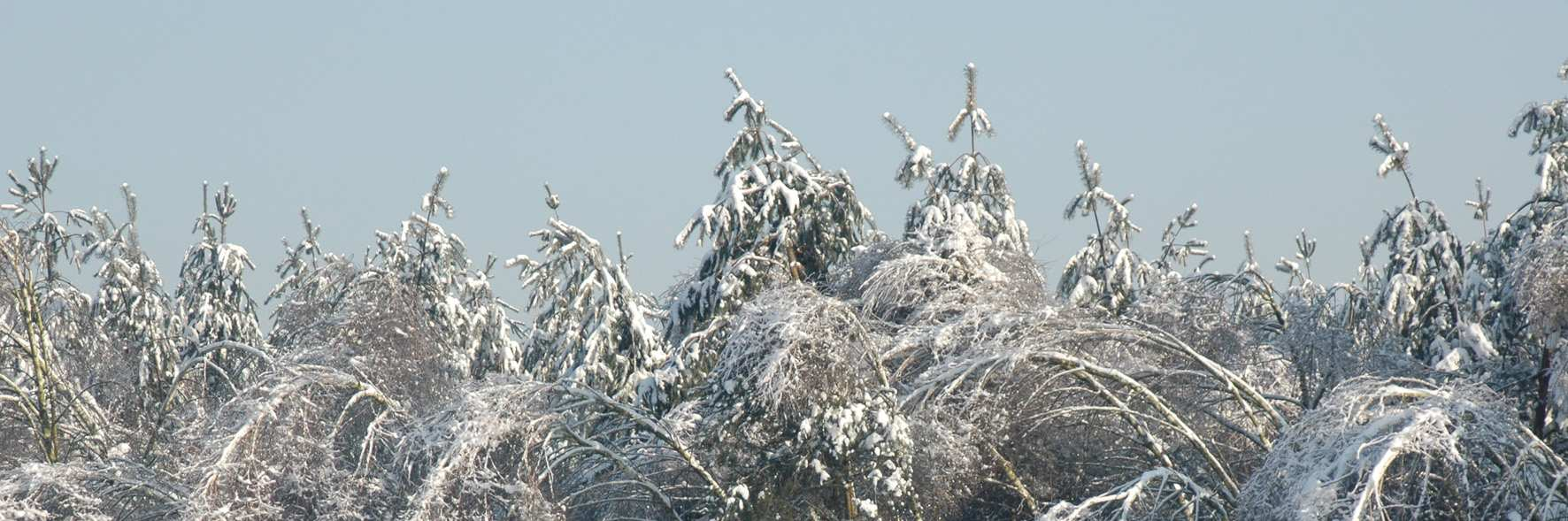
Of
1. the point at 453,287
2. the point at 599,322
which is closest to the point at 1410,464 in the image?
the point at 599,322

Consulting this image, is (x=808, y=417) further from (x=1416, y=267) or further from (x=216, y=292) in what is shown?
(x=216, y=292)

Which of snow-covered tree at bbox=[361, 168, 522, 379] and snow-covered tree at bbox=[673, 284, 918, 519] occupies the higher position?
snow-covered tree at bbox=[361, 168, 522, 379]

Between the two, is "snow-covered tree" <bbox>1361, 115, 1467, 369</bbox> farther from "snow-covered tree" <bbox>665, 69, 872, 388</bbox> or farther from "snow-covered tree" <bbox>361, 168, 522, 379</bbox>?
"snow-covered tree" <bbox>361, 168, 522, 379</bbox>

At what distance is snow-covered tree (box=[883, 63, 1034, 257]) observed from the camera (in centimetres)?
2367

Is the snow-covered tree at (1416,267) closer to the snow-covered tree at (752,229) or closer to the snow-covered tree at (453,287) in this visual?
the snow-covered tree at (752,229)

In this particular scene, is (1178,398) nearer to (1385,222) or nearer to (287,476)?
(1385,222)

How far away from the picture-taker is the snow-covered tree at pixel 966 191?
2367cm

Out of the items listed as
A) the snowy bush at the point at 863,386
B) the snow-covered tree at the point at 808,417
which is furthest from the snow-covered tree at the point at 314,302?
the snow-covered tree at the point at 808,417

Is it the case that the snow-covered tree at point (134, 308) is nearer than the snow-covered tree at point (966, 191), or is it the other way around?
the snow-covered tree at point (966, 191)

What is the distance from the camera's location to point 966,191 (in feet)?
84.2

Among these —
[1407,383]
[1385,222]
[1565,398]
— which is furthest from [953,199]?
[1565,398]

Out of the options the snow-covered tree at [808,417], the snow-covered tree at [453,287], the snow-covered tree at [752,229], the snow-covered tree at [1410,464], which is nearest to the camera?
the snow-covered tree at [1410,464]

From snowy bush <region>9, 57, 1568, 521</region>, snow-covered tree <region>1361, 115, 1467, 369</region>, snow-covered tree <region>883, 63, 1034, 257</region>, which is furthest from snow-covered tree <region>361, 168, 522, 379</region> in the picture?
snow-covered tree <region>1361, 115, 1467, 369</region>

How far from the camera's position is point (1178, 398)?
20375mm
